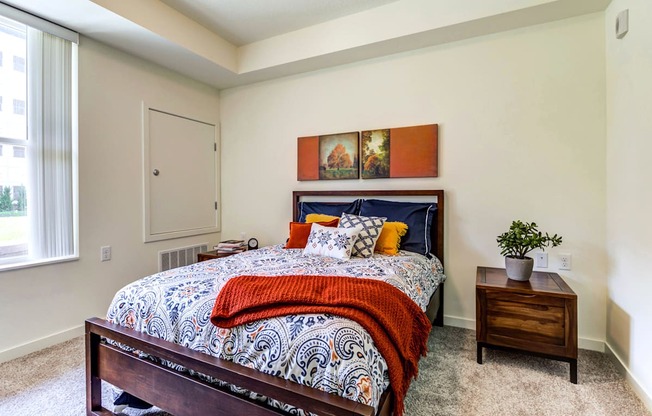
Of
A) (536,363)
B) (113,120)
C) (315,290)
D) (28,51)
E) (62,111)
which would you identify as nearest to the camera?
(315,290)

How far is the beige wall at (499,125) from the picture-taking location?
2342 millimetres

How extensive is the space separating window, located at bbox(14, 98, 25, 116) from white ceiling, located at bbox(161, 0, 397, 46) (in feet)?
4.37

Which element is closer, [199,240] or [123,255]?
[123,255]

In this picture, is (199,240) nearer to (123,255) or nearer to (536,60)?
(123,255)

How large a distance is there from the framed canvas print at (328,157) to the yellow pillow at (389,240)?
75cm

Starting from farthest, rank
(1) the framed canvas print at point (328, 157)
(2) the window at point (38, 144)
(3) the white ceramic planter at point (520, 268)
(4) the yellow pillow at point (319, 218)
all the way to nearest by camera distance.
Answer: (1) the framed canvas print at point (328, 157) < (4) the yellow pillow at point (319, 218) < (2) the window at point (38, 144) < (3) the white ceramic planter at point (520, 268)

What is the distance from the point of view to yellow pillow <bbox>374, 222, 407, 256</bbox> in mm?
2523

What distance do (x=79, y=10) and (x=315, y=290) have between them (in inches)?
103

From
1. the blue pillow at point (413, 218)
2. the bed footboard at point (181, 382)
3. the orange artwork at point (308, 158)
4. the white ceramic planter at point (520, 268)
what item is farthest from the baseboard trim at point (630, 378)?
the orange artwork at point (308, 158)

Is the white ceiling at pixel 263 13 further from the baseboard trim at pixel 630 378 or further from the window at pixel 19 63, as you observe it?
the baseboard trim at pixel 630 378

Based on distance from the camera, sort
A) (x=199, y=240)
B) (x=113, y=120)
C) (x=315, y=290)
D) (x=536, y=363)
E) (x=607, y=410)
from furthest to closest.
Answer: (x=199, y=240) → (x=113, y=120) → (x=536, y=363) → (x=607, y=410) → (x=315, y=290)

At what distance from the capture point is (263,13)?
2.78m

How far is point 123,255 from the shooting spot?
295 cm

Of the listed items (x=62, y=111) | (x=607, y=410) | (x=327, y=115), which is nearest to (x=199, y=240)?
(x=62, y=111)
